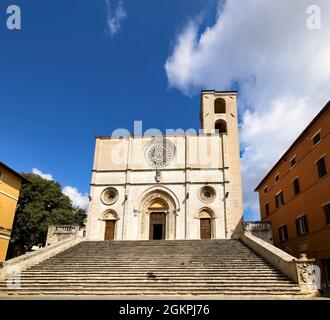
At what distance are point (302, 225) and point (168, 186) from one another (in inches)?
423

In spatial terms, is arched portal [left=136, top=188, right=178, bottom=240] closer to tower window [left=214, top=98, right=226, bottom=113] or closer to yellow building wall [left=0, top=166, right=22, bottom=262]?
yellow building wall [left=0, top=166, right=22, bottom=262]

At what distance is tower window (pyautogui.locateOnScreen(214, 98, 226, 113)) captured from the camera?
27.4 meters

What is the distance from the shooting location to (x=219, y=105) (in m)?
28.2

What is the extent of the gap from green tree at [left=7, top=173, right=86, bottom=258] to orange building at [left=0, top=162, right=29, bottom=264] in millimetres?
4169

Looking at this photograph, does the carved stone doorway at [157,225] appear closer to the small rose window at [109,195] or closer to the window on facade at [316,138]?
the small rose window at [109,195]

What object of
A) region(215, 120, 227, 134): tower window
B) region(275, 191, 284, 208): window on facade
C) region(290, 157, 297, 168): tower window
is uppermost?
region(215, 120, 227, 134): tower window

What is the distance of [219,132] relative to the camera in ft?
85.1

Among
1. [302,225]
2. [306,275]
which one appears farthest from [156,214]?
[306,275]

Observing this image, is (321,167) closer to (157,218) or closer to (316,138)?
(316,138)

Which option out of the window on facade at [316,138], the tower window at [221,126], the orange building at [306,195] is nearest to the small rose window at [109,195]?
the tower window at [221,126]

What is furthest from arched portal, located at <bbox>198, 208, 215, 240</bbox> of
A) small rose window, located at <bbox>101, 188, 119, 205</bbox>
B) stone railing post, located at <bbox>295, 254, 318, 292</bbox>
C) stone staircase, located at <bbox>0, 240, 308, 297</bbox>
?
stone railing post, located at <bbox>295, 254, 318, 292</bbox>

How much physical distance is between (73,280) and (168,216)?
471 inches

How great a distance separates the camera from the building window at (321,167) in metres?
15.6

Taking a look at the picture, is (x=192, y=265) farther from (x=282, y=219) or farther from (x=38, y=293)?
(x=282, y=219)
